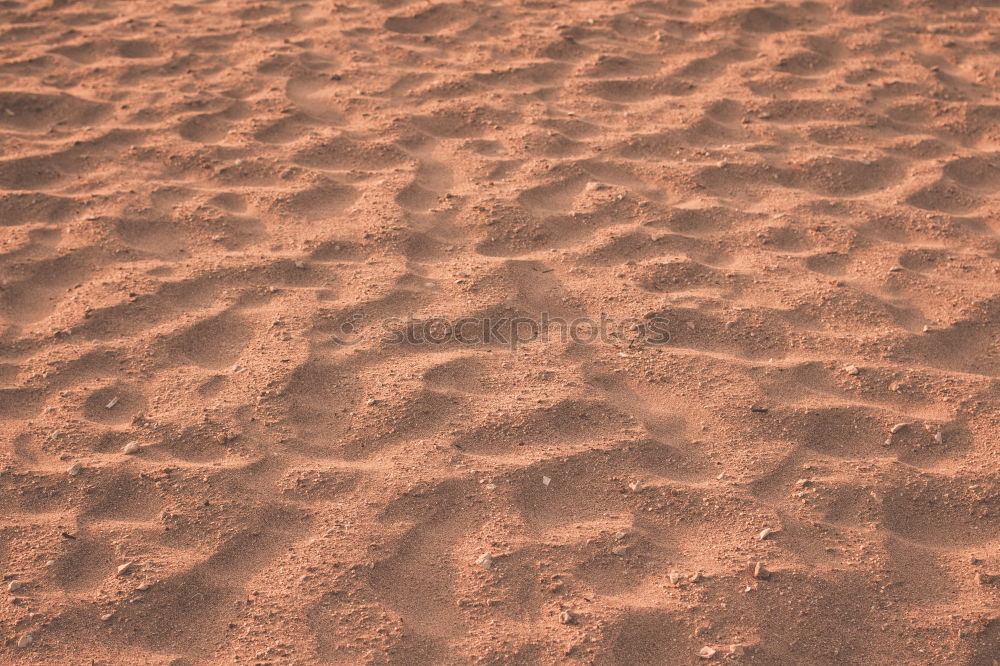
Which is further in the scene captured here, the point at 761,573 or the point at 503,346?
the point at 503,346

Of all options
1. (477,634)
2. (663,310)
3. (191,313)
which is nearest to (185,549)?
(477,634)

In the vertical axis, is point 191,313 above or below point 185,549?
above

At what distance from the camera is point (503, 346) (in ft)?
8.55

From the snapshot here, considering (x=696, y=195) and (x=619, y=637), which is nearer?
(x=619, y=637)

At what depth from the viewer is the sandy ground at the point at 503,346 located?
6.47ft

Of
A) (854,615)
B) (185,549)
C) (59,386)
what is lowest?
(854,615)

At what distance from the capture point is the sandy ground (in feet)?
6.47

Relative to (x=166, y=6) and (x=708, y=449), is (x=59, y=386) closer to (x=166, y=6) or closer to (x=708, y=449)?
(x=708, y=449)

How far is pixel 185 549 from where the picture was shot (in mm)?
2072

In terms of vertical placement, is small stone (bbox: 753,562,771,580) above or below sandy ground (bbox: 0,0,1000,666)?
below

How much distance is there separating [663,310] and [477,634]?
1146mm

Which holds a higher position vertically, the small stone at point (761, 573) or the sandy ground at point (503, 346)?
the sandy ground at point (503, 346)

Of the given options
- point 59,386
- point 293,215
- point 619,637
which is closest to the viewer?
point 619,637

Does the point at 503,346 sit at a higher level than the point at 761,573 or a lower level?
higher
